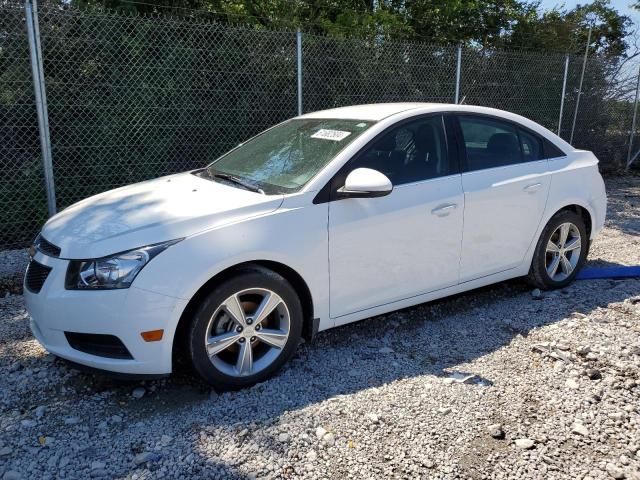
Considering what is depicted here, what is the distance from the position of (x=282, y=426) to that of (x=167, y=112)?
477cm

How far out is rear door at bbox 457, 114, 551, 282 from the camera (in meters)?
4.12

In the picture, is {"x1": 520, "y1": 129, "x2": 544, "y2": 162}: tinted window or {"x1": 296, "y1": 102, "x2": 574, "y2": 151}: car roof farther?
{"x1": 520, "y1": 129, "x2": 544, "y2": 162}: tinted window

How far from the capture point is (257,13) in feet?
33.2

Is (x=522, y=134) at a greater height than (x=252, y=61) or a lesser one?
lesser

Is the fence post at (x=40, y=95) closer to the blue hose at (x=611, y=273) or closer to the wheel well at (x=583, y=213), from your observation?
the wheel well at (x=583, y=213)

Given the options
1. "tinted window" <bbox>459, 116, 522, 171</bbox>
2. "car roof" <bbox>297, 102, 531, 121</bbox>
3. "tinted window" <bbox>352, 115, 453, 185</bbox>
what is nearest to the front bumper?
"tinted window" <bbox>352, 115, 453, 185</bbox>

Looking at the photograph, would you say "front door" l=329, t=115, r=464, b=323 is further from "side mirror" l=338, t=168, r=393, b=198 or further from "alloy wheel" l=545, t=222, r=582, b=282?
"alloy wheel" l=545, t=222, r=582, b=282

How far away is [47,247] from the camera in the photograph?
10.9 ft

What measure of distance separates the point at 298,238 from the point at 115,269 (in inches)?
41.5

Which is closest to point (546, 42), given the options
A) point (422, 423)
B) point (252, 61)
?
point (252, 61)

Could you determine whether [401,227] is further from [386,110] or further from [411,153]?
[386,110]

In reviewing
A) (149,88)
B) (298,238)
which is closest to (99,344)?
(298,238)

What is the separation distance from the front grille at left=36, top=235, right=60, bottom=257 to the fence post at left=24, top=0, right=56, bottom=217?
2.47 metres

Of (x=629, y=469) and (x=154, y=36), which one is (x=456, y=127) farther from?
(x=154, y=36)
